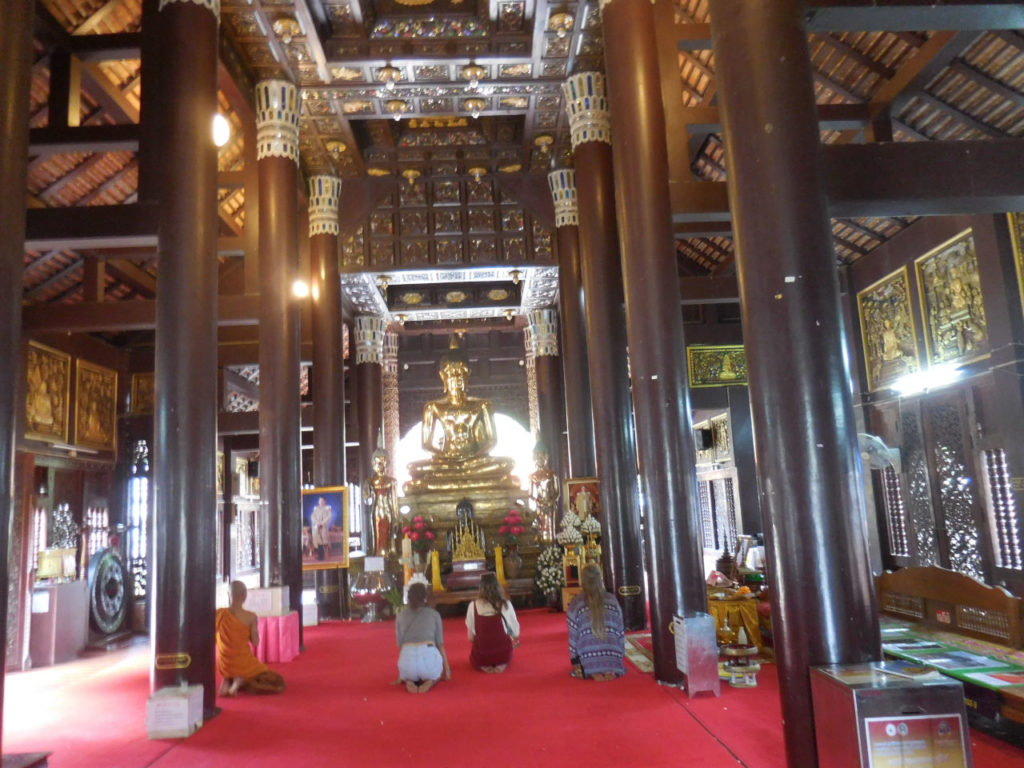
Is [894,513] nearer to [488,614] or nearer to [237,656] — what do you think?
[488,614]

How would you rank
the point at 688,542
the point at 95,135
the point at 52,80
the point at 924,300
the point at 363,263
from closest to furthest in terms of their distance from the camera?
1. the point at 688,542
2. the point at 95,135
3. the point at 52,80
4. the point at 924,300
5. the point at 363,263

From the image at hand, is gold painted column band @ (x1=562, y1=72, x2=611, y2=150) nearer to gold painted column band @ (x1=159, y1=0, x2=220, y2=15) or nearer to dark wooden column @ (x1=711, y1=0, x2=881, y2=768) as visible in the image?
gold painted column band @ (x1=159, y1=0, x2=220, y2=15)

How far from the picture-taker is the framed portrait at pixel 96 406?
11.0 m

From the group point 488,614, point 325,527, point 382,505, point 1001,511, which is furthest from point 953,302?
point 325,527

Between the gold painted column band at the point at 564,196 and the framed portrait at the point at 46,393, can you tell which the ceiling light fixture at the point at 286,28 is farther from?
the framed portrait at the point at 46,393

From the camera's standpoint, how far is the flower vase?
36.9ft

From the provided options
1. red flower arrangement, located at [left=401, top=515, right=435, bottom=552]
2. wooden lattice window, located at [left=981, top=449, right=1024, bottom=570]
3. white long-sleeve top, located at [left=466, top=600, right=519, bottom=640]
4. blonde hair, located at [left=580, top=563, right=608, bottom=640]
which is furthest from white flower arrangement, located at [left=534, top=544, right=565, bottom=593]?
wooden lattice window, located at [left=981, top=449, right=1024, bottom=570]

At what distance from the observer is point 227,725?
Answer: 5.36 m

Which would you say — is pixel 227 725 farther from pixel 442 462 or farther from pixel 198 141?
pixel 442 462

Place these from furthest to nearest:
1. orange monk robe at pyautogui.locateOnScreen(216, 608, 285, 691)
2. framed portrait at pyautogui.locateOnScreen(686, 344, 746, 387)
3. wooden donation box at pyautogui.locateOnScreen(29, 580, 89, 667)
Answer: framed portrait at pyautogui.locateOnScreen(686, 344, 746, 387), wooden donation box at pyautogui.locateOnScreen(29, 580, 89, 667), orange monk robe at pyautogui.locateOnScreen(216, 608, 285, 691)

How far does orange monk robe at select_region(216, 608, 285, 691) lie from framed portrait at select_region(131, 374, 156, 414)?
7.68 metres

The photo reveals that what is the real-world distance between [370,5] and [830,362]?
8198 millimetres

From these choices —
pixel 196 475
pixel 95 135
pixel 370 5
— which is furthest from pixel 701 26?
pixel 196 475

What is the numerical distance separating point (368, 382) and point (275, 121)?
716 cm
